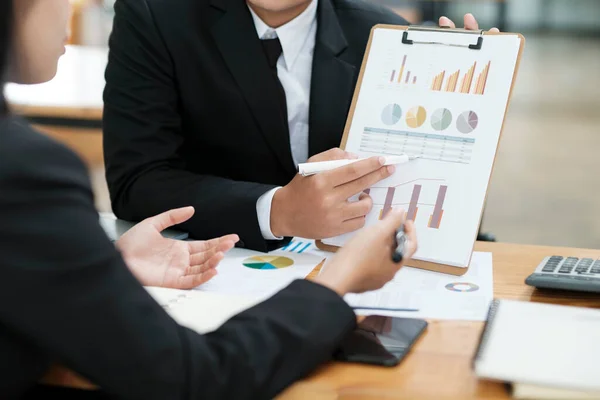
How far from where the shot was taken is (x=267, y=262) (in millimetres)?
1435

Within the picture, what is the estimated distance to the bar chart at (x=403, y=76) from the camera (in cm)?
147

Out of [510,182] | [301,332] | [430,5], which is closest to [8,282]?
[301,332]

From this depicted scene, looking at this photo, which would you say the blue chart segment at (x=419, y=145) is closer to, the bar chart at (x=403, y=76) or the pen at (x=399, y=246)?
the bar chart at (x=403, y=76)

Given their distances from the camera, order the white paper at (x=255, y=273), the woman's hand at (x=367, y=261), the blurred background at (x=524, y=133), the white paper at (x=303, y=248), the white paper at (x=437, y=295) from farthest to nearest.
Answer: the blurred background at (x=524, y=133), the white paper at (x=303, y=248), the white paper at (x=255, y=273), the white paper at (x=437, y=295), the woman's hand at (x=367, y=261)

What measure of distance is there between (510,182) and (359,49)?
3.46 meters

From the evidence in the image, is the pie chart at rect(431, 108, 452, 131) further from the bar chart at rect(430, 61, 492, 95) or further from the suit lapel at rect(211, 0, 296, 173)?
the suit lapel at rect(211, 0, 296, 173)

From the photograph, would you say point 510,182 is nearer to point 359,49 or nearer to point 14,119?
point 359,49

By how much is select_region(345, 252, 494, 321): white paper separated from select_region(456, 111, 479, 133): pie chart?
226 mm

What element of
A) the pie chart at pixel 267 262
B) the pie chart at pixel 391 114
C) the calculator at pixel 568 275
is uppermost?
the pie chart at pixel 391 114

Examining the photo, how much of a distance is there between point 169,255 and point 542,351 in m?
0.60

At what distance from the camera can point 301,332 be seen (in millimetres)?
946

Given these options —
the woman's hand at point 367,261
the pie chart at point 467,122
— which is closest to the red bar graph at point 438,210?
the pie chart at point 467,122

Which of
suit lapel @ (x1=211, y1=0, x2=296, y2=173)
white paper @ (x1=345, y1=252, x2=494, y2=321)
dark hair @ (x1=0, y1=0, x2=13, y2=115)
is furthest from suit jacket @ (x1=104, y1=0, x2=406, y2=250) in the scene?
dark hair @ (x1=0, y1=0, x2=13, y2=115)

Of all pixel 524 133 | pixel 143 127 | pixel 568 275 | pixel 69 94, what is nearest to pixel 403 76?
pixel 568 275
